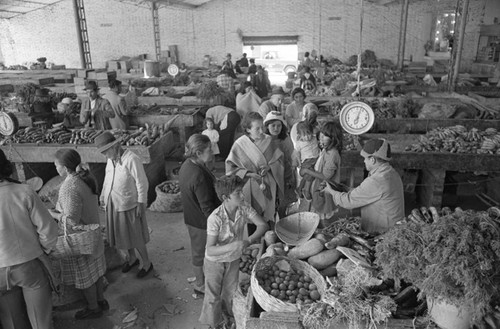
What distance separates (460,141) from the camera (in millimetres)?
5926

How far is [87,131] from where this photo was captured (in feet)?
22.6

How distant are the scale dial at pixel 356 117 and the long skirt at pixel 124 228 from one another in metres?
2.77

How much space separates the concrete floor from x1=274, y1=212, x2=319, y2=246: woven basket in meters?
1.46

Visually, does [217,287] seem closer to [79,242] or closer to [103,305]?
[79,242]

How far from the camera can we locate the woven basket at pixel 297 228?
3.04 meters

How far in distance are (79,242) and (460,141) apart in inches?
218

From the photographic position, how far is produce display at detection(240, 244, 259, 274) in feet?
11.4

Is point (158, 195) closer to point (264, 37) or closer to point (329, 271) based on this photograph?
point (329, 271)

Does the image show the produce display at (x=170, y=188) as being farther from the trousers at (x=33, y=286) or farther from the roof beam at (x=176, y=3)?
the roof beam at (x=176, y=3)

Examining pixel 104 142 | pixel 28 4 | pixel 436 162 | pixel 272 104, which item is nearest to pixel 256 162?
pixel 104 142

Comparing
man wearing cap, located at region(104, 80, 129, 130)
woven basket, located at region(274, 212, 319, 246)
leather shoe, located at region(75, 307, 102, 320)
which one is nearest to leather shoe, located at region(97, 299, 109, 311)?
leather shoe, located at region(75, 307, 102, 320)

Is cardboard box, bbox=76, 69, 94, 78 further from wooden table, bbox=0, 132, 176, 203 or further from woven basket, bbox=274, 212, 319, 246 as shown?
woven basket, bbox=274, 212, 319, 246

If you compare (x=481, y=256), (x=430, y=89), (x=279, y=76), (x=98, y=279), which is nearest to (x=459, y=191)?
(x=430, y=89)

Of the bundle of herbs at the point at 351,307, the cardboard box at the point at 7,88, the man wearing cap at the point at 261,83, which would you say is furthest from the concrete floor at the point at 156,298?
the cardboard box at the point at 7,88
